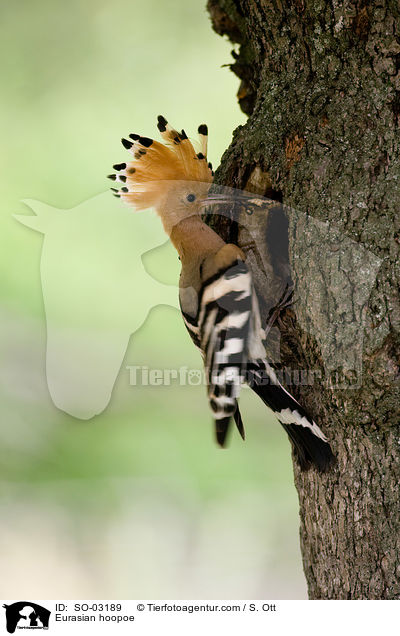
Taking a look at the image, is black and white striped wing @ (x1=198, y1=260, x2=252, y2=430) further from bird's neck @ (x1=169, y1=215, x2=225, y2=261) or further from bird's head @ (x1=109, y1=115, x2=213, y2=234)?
bird's head @ (x1=109, y1=115, x2=213, y2=234)

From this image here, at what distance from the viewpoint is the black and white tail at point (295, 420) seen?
5.69 ft

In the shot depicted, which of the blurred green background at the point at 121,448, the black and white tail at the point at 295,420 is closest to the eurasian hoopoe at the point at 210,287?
the black and white tail at the point at 295,420

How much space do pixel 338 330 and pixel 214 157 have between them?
59.2 inches

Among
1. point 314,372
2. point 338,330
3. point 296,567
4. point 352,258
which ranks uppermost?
point 352,258

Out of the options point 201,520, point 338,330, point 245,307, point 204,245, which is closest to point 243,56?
point 204,245

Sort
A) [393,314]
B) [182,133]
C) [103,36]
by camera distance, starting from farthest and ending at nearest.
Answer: [103,36], [182,133], [393,314]

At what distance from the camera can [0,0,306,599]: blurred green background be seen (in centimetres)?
297

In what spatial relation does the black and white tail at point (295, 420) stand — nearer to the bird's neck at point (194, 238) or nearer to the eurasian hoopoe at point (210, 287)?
the eurasian hoopoe at point (210, 287)

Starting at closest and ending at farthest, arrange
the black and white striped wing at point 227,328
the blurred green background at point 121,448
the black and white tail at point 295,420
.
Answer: the black and white tail at point 295,420, the black and white striped wing at point 227,328, the blurred green background at point 121,448

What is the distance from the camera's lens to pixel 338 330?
1.61 m

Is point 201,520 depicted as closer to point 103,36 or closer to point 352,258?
point 352,258
